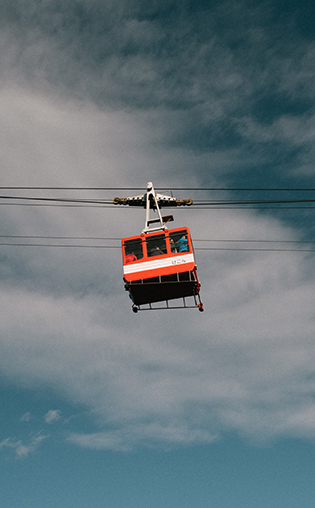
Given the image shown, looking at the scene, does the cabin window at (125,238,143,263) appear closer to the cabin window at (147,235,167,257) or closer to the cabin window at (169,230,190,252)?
the cabin window at (147,235,167,257)

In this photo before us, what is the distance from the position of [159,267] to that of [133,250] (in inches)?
62.9

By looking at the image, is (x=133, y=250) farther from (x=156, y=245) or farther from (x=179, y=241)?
(x=179, y=241)

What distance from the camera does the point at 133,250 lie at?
25344 mm

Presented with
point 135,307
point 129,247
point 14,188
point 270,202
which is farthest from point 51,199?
point 270,202

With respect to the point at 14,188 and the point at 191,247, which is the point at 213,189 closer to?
the point at 191,247

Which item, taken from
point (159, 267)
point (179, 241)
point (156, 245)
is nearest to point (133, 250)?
point (156, 245)

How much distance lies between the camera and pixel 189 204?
90.0 feet

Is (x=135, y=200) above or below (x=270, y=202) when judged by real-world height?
above

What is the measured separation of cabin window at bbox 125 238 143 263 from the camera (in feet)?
82.3

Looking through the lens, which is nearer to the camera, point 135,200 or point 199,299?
point 199,299

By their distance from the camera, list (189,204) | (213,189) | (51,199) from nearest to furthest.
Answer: (51,199)
(213,189)
(189,204)

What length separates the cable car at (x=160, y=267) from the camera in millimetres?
24422

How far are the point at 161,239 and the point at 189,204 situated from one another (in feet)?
10.1

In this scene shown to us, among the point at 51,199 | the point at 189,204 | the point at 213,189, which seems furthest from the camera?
the point at 189,204
